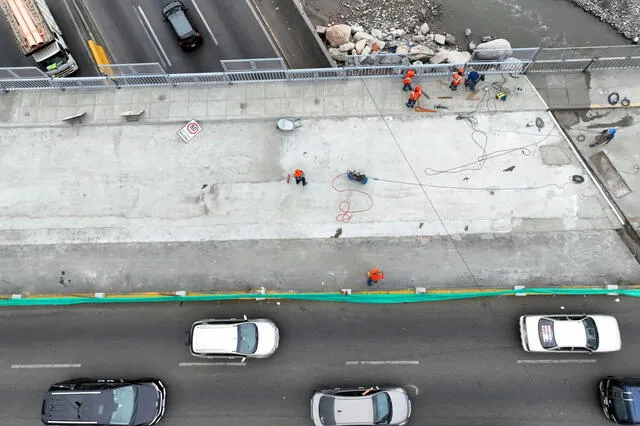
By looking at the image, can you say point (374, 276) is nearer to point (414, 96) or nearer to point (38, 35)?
point (414, 96)

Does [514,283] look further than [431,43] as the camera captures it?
No

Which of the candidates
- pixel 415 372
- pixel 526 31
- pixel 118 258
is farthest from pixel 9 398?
pixel 526 31

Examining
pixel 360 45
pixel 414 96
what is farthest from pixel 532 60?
pixel 360 45

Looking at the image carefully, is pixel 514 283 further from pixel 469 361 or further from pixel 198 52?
pixel 198 52

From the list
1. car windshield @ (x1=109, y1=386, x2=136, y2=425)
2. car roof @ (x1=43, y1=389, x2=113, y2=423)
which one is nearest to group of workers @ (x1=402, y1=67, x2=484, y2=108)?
car windshield @ (x1=109, y1=386, x2=136, y2=425)

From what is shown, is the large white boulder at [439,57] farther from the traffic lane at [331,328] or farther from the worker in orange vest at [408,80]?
the traffic lane at [331,328]

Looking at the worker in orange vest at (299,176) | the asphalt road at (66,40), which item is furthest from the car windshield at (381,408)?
the asphalt road at (66,40)
